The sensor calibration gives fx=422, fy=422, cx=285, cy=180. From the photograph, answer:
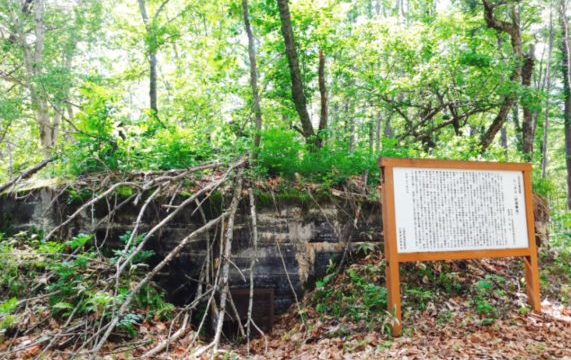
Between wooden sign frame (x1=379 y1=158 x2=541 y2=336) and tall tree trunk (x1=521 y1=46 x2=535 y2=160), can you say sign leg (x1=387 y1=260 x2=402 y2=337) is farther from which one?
tall tree trunk (x1=521 y1=46 x2=535 y2=160)

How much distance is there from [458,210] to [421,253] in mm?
752

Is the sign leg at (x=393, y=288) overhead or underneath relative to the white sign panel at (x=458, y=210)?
underneath

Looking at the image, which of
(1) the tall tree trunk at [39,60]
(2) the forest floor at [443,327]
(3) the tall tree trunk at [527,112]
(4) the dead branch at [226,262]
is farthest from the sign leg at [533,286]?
(1) the tall tree trunk at [39,60]

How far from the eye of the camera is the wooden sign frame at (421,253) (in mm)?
4547

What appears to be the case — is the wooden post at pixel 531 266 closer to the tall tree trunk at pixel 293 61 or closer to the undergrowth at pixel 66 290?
the tall tree trunk at pixel 293 61

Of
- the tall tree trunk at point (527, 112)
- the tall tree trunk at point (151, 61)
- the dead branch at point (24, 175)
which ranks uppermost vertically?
the tall tree trunk at point (151, 61)

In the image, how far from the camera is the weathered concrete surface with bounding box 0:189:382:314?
5.52m

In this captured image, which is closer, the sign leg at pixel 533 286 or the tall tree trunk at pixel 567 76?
the sign leg at pixel 533 286

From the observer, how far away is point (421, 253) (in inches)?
184

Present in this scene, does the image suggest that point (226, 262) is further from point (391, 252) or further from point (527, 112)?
point (527, 112)

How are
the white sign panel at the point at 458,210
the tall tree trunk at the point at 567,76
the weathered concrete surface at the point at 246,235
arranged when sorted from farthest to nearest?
the tall tree trunk at the point at 567,76 < the weathered concrete surface at the point at 246,235 < the white sign panel at the point at 458,210

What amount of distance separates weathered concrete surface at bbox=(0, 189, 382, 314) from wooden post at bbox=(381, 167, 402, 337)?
141cm

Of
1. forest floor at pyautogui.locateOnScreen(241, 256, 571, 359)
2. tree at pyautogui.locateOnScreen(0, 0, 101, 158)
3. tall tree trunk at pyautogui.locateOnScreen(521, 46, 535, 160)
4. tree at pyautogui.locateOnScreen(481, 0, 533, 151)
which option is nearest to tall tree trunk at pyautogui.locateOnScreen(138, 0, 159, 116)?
tree at pyautogui.locateOnScreen(0, 0, 101, 158)

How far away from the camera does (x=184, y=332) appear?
14.5 feet
